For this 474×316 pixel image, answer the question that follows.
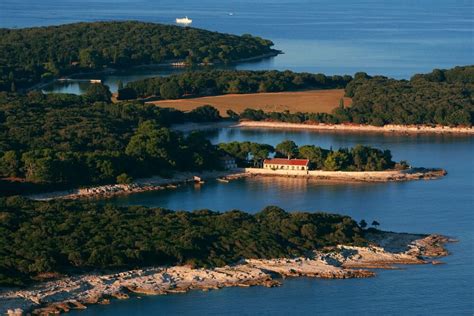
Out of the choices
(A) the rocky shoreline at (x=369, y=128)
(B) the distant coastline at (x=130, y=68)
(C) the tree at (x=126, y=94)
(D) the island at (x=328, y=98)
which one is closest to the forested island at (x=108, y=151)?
(A) the rocky shoreline at (x=369, y=128)

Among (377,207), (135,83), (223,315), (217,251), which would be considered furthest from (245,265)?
(135,83)

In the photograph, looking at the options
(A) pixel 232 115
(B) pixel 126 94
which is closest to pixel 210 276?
(A) pixel 232 115

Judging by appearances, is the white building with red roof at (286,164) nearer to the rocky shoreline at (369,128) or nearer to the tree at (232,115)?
the rocky shoreline at (369,128)

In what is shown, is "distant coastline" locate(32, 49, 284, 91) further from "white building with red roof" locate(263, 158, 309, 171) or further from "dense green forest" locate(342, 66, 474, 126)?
"white building with red roof" locate(263, 158, 309, 171)

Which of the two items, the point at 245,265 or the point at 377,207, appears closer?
the point at 245,265

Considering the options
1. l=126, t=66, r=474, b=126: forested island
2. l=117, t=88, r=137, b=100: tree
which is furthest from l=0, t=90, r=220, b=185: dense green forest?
l=126, t=66, r=474, b=126: forested island

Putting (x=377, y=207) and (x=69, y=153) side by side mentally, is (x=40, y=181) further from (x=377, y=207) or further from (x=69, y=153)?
Result: (x=377, y=207)
